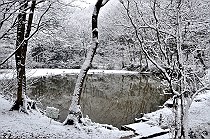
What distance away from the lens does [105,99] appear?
56.6 ft

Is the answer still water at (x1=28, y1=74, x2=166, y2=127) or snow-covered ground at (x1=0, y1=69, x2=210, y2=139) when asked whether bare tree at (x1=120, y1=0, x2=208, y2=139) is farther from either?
still water at (x1=28, y1=74, x2=166, y2=127)

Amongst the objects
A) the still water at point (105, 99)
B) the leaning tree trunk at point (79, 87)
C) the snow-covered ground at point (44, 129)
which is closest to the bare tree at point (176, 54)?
the leaning tree trunk at point (79, 87)

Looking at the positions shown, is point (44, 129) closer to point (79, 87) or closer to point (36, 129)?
point (36, 129)

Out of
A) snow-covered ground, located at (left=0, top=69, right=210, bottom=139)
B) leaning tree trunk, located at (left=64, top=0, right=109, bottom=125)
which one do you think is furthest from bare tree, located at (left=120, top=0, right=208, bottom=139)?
snow-covered ground, located at (left=0, top=69, right=210, bottom=139)

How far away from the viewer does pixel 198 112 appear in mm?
11352

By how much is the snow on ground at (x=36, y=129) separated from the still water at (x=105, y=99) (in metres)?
3.30

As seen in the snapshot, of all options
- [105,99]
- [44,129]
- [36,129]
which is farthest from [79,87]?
[105,99]

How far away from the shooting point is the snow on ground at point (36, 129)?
22.8 feet

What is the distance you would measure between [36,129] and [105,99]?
10.1 metres

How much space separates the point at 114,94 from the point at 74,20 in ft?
93.8

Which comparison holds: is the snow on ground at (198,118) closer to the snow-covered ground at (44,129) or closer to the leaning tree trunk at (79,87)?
the snow-covered ground at (44,129)

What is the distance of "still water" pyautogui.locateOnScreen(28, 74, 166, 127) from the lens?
43.9 feet

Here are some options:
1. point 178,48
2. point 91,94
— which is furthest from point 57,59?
point 178,48

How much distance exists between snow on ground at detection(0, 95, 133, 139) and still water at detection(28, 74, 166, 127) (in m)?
3.30
